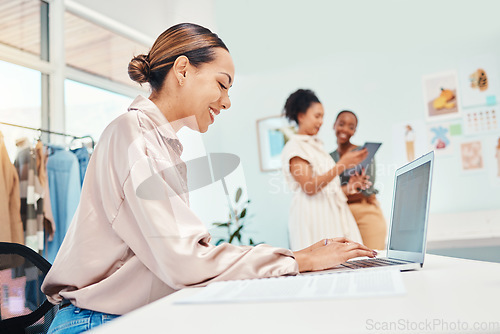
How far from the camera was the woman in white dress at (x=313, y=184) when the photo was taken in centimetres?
249

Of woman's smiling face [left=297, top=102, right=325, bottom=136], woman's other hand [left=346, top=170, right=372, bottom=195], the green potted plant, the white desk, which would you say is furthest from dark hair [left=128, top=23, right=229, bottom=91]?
the green potted plant

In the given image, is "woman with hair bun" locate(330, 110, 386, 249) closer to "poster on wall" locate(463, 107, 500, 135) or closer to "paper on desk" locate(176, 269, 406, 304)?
"poster on wall" locate(463, 107, 500, 135)

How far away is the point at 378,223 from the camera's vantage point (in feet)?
9.49

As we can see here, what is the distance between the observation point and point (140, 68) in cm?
113

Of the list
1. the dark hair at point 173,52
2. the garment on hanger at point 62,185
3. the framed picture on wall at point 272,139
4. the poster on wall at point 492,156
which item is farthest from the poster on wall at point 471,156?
the dark hair at point 173,52

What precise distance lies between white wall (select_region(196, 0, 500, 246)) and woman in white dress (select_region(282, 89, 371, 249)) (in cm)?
144

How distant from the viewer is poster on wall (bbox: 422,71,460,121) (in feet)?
12.2

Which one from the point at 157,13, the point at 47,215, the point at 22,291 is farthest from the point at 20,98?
the point at 22,291

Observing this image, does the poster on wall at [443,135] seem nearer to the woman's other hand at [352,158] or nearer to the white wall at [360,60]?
the white wall at [360,60]

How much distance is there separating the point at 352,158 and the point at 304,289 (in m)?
2.03

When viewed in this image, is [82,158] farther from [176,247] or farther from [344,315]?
[344,315]

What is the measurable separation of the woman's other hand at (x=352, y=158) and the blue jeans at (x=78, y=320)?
6.22 feet

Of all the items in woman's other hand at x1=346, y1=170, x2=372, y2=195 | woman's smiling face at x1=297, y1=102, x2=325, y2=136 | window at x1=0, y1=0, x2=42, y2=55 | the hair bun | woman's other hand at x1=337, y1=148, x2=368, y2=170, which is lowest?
woman's other hand at x1=346, y1=170, x2=372, y2=195

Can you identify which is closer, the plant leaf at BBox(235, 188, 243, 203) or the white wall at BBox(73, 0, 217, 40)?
the white wall at BBox(73, 0, 217, 40)
